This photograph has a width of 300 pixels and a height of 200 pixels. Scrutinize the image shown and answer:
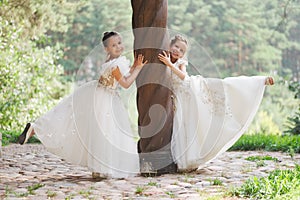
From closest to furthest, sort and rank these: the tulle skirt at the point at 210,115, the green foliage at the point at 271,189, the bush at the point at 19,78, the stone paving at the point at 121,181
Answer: the green foliage at the point at 271,189
the stone paving at the point at 121,181
the tulle skirt at the point at 210,115
the bush at the point at 19,78

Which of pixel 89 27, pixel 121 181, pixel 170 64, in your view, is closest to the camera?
pixel 121 181

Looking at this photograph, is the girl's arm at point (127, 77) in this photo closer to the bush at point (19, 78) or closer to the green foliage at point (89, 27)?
the bush at point (19, 78)

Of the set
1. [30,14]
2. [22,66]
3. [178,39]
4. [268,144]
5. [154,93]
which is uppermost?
[30,14]

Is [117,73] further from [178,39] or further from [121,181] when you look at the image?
[121,181]

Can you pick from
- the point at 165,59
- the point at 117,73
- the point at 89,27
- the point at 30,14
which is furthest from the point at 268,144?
the point at 89,27

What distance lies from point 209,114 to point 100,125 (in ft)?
3.57

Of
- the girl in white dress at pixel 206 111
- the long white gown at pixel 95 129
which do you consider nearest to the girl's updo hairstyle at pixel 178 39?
the girl in white dress at pixel 206 111

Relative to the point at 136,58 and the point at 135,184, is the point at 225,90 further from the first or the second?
the point at 135,184

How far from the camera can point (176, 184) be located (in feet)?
14.4

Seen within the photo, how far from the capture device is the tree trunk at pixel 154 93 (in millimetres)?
5062

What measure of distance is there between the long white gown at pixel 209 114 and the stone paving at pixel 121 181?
0.25 metres

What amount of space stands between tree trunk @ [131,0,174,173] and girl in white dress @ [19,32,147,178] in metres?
0.13

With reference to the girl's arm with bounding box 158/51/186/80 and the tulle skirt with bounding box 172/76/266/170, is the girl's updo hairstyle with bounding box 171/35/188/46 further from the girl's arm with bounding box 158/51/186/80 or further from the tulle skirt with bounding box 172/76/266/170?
the tulle skirt with bounding box 172/76/266/170

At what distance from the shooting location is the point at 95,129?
4887 mm
